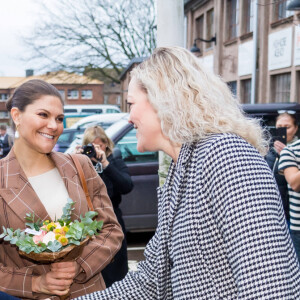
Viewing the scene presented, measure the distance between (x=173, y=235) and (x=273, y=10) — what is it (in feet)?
47.6

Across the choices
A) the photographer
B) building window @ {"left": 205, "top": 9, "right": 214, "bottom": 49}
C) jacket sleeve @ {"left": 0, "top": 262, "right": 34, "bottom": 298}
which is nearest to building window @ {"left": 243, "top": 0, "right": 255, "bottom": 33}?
building window @ {"left": 205, "top": 9, "right": 214, "bottom": 49}

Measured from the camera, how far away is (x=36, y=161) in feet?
8.66

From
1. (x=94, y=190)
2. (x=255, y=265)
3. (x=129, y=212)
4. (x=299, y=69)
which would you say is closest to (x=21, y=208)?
(x=94, y=190)

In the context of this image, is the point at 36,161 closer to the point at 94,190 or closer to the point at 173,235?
the point at 94,190

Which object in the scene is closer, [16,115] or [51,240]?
[51,240]

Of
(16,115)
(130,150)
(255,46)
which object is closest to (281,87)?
(255,46)

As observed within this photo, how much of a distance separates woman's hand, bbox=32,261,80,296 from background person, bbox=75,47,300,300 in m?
0.40

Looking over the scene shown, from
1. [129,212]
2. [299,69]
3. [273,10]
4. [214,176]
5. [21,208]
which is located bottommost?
[129,212]

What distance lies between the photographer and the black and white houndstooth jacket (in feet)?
4.39

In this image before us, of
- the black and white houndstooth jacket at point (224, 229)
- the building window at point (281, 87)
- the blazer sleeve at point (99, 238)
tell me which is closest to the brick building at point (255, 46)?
the building window at point (281, 87)

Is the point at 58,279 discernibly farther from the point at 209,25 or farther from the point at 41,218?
the point at 209,25

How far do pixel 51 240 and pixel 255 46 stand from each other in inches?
585

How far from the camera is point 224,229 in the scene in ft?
4.60

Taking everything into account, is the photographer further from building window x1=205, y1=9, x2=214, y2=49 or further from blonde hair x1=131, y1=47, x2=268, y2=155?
building window x1=205, y1=9, x2=214, y2=49
